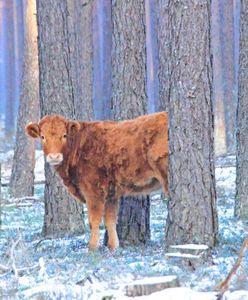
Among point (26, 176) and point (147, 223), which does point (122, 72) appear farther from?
point (26, 176)

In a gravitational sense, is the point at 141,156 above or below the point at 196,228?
above

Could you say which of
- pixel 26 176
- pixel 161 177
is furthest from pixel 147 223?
pixel 26 176

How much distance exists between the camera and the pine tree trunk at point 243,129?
1333 cm

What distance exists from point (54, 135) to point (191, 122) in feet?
8.32

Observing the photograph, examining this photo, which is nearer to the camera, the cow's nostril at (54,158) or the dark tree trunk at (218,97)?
the cow's nostril at (54,158)

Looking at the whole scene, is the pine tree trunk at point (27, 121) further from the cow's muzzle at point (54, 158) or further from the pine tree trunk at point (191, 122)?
the pine tree trunk at point (191, 122)

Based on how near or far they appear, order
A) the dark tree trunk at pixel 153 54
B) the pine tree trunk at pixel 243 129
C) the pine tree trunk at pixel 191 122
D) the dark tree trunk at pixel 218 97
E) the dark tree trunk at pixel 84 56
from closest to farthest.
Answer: the pine tree trunk at pixel 191 122 < the pine tree trunk at pixel 243 129 < the dark tree trunk at pixel 84 56 < the dark tree trunk at pixel 153 54 < the dark tree trunk at pixel 218 97

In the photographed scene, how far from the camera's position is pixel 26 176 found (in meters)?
19.7

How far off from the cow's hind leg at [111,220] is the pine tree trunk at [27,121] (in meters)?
9.50

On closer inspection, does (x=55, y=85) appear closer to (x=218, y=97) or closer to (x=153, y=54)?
(x=218, y=97)

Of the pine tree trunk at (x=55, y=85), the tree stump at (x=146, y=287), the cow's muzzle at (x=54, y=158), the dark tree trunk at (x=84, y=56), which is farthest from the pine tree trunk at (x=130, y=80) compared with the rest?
the dark tree trunk at (x=84, y=56)

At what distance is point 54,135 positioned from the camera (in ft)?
33.3

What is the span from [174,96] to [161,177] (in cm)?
160

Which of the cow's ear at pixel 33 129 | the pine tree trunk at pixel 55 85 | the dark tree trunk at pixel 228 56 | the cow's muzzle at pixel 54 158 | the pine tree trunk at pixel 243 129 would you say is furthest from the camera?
the dark tree trunk at pixel 228 56
